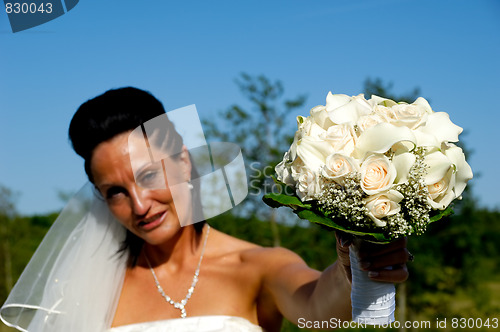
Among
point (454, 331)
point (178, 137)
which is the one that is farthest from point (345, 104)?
point (454, 331)

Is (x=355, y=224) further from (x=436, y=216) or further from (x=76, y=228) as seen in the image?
(x=76, y=228)

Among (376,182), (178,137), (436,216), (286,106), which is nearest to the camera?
(376,182)

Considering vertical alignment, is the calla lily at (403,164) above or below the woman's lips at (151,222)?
above

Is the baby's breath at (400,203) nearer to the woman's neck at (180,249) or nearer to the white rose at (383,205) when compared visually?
the white rose at (383,205)

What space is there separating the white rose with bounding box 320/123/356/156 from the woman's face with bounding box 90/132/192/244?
1.40 m

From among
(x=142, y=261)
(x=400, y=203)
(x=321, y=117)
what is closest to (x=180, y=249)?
(x=142, y=261)

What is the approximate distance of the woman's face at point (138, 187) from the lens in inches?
114

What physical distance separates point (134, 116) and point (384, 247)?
1829 millimetres

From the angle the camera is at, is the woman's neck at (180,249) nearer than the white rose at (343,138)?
No

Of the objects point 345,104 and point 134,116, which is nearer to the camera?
point 345,104

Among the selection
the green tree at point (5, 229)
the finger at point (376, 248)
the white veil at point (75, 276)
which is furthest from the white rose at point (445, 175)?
the green tree at point (5, 229)

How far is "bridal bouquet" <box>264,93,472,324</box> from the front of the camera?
5.84ft

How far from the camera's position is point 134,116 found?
304cm

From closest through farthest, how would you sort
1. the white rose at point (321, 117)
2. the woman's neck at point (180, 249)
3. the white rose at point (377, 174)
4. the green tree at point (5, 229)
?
the white rose at point (377, 174), the white rose at point (321, 117), the woman's neck at point (180, 249), the green tree at point (5, 229)
